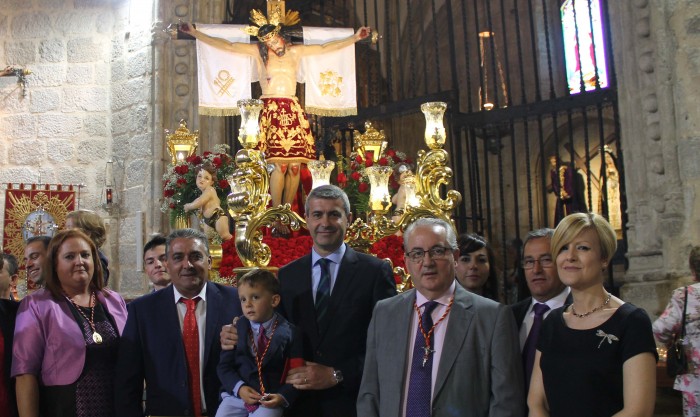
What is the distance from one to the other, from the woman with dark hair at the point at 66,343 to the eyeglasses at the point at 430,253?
5.01ft

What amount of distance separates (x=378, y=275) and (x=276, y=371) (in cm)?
62

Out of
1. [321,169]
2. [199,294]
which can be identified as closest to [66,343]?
[199,294]

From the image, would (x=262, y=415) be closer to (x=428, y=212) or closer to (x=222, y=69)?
(x=428, y=212)

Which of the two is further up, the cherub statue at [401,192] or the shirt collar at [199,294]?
the cherub statue at [401,192]

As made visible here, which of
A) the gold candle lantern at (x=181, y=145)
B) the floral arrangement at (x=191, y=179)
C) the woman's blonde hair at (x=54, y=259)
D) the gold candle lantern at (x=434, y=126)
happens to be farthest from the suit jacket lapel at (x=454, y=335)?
the gold candle lantern at (x=181, y=145)

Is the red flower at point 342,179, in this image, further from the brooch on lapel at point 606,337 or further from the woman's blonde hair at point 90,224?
the brooch on lapel at point 606,337

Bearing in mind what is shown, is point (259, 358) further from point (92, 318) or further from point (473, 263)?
point (473, 263)

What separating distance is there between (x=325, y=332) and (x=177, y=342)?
0.67 m

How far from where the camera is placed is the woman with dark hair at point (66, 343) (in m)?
3.40

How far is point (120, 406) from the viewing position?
3.39m

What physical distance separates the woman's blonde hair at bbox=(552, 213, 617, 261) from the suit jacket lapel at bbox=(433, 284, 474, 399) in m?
0.39

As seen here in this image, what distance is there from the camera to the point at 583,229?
2.79 metres

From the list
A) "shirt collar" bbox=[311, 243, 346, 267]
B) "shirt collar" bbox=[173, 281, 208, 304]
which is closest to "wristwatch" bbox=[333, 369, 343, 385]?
"shirt collar" bbox=[311, 243, 346, 267]

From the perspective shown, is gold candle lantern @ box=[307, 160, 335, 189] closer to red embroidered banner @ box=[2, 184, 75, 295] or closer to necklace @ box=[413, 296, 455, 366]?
necklace @ box=[413, 296, 455, 366]
